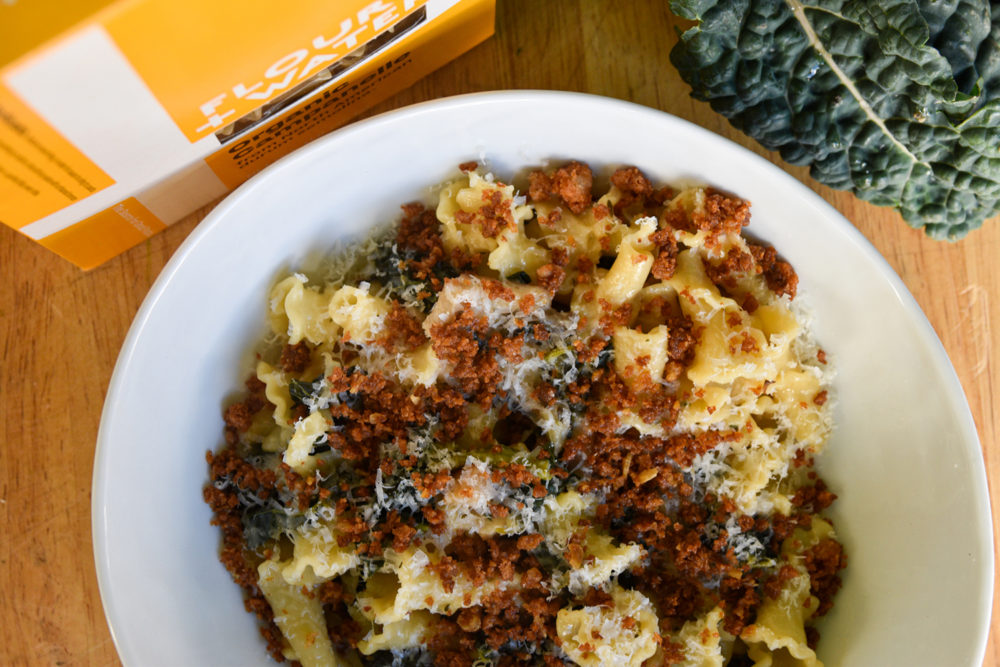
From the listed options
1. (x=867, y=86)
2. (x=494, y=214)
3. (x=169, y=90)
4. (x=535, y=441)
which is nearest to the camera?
(x=169, y=90)

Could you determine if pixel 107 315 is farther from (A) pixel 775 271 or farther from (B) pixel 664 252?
(A) pixel 775 271

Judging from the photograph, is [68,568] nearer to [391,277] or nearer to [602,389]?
[391,277]

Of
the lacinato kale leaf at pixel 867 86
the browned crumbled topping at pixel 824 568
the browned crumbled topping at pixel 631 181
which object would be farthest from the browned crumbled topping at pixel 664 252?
the browned crumbled topping at pixel 824 568

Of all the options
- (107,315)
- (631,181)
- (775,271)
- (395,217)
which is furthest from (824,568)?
(107,315)

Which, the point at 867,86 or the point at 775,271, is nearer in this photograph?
the point at 867,86

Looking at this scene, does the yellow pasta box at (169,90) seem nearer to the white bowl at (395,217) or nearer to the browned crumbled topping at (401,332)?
the white bowl at (395,217)

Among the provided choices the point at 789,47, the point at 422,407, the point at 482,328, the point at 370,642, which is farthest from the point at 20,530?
the point at 789,47

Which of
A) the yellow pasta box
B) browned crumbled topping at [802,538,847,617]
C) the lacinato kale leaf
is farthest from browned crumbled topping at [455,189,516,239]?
browned crumbled topping at [802,538,847,617]
